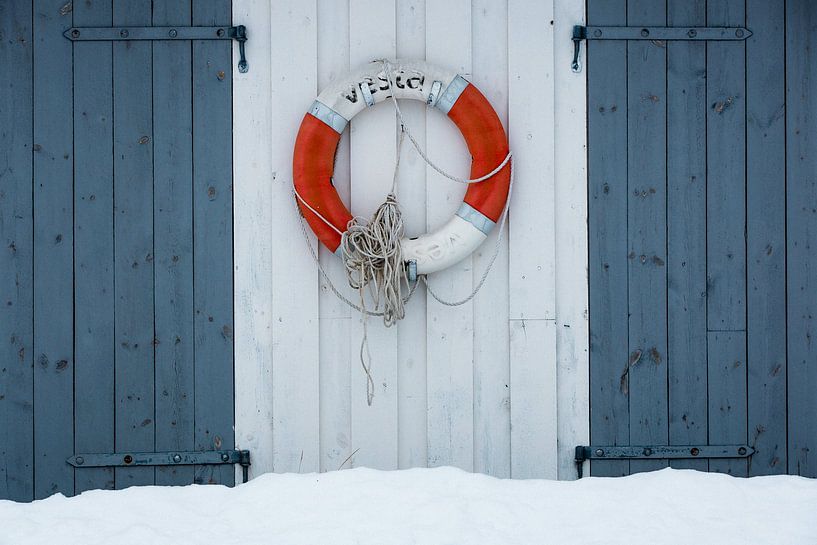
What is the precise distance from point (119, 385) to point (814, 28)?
231 centimetres

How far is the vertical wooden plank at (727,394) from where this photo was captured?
2430mm

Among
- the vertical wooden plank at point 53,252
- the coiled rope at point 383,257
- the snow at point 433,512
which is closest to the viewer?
the snow at point 433,512

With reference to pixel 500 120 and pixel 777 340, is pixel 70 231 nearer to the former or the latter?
pixel 500 120

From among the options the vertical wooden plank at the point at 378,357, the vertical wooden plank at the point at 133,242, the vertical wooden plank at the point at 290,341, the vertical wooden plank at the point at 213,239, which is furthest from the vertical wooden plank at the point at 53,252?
the vertical wooden plank at the point at 378,357

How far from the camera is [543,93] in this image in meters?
2.40

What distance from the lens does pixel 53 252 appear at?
2.40 m

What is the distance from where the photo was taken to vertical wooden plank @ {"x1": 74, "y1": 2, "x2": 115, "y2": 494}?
240cm

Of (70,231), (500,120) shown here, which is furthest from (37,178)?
(500,120)

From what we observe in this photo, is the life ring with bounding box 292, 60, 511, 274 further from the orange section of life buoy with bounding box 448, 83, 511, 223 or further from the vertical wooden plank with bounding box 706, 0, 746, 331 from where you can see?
the vertical wooden plank with bounding box 706, 0, 746, 331

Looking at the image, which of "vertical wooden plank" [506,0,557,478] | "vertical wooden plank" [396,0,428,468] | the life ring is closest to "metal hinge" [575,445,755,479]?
"vertical wooden plank" [506,0,557,478]

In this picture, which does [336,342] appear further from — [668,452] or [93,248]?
[668,452]

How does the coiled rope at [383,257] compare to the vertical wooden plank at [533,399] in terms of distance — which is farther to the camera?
the vertical wooden plank at [533,399]

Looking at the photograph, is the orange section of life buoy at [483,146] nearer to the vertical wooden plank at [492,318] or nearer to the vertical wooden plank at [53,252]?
the vertical wooden plank at [492,318]

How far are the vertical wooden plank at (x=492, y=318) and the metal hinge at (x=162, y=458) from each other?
A: 71 centimetres
